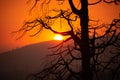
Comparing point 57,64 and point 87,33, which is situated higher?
point 87,33

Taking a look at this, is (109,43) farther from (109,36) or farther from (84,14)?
(84,14)

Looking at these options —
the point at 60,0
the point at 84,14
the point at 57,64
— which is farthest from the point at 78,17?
the point at 57,64

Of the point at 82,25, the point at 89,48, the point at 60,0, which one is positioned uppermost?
the point at 60,0

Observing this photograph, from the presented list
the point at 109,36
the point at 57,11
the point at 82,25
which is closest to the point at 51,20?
the point at 57,11

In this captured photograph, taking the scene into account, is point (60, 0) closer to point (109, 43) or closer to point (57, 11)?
point (57, 11)

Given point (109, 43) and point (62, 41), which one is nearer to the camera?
point (109, 43)

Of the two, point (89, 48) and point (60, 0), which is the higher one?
point (60, 0)

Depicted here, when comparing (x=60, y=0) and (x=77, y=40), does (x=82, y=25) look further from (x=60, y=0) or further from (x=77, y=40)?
(x=60, y=0)

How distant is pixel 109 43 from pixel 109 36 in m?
0.28

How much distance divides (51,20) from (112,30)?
2031 millimetres

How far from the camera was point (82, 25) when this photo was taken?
30.6 feet

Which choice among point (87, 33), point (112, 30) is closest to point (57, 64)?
point (87, 33)

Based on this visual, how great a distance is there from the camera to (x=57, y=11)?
364 inches

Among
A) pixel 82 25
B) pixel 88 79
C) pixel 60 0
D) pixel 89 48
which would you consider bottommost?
pixel 88 79
